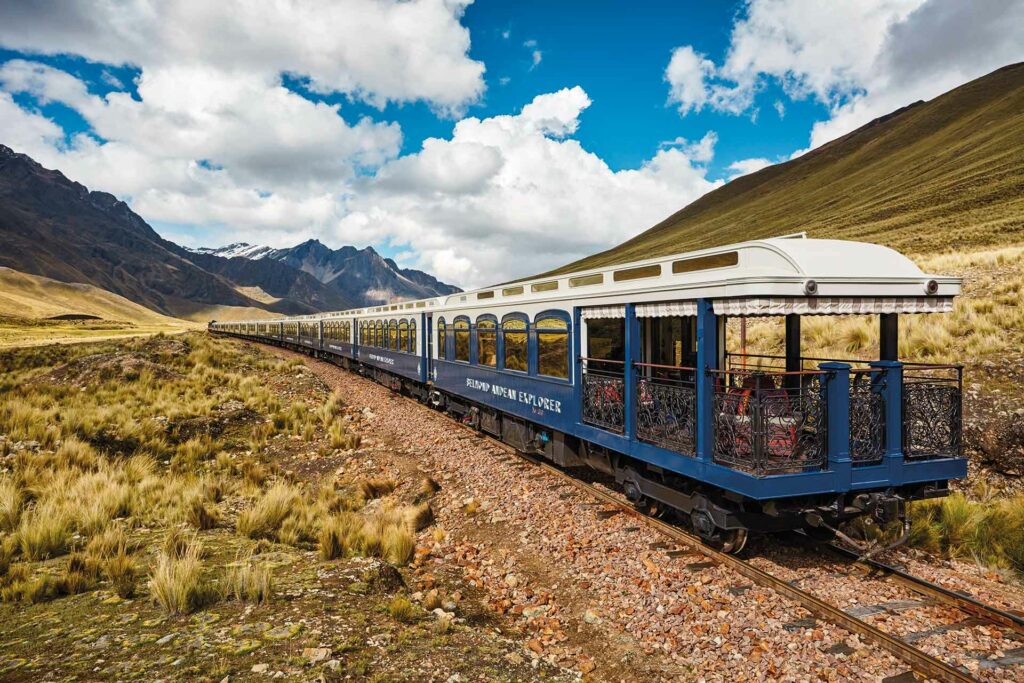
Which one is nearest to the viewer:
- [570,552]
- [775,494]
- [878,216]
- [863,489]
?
[775,494]

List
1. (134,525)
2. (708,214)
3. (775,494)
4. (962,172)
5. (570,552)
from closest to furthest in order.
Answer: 1. (775,494)
2. (570,552)
3. (134,525)
4. (962,172)
5. (708,214)

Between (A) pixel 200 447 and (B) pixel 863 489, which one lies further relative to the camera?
(A) pixel 200 447

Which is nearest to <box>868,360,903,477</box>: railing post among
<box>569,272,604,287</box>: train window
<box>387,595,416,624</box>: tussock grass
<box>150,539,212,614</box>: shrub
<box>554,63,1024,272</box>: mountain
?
<box>569,272,604,287</box>: train window

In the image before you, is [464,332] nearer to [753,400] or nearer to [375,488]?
[375,488]

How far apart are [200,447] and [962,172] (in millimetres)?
78460

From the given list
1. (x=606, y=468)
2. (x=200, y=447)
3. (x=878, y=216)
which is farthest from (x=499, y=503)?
(x=878, y=216)

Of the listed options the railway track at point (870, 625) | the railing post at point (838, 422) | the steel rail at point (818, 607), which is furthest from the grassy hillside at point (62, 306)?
the railing post at point (838, 422)

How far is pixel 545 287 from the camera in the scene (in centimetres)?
991

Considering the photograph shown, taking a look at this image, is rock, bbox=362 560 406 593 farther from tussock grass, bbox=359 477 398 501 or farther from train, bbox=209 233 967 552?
train, bbox=209 233 967 552

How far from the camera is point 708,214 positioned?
11369 centimetres

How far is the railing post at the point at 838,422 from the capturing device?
5664mm

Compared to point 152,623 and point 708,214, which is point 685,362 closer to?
point 152,623

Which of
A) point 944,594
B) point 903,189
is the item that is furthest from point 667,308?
point 903,189

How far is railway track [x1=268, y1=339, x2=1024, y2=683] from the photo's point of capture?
4.20 m
